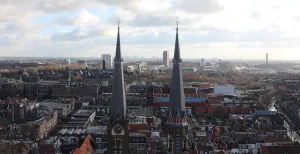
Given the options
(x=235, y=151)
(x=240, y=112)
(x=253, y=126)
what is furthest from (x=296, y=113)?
(x=235, y=151)

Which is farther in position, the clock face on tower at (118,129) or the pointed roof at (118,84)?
the clock face on tower at (118,129)

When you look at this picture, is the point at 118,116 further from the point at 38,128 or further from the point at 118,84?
the point at 38,128

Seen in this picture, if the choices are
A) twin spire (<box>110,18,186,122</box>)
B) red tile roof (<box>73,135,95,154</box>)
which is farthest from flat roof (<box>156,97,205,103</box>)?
twin spire (<box>110,18,186,122</box>)

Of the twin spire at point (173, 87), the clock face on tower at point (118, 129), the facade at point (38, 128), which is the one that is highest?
the twin spire at point (173, 87)

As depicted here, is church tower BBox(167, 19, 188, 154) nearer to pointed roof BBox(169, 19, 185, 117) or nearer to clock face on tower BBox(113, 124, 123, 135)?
pointed roof BBox(169, 19, 185, 117)

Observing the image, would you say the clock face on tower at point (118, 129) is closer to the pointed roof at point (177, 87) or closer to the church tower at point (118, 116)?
the church tower at point (118, 116)

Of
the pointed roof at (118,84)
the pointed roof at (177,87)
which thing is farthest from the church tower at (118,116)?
the pointed roof at (177,87)
